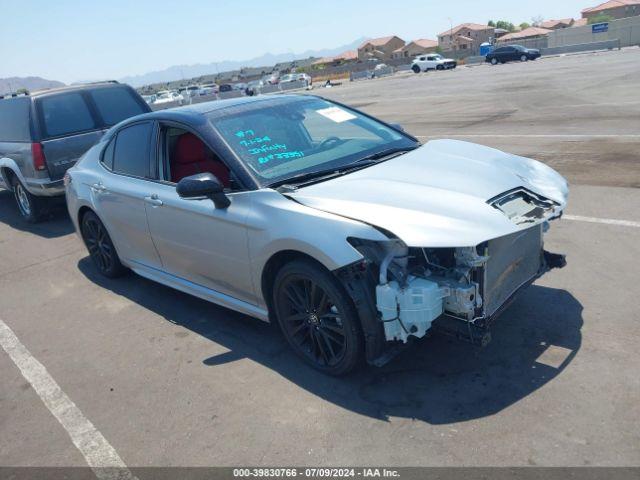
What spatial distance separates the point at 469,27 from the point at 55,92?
133367 mm

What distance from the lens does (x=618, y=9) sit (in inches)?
4090

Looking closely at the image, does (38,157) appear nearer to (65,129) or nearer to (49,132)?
(49,132)

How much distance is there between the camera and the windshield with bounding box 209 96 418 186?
3.98 m

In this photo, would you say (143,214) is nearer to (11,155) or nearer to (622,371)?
(622,371)

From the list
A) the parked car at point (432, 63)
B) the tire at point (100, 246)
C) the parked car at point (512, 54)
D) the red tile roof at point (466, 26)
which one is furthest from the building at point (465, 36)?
the tire at point (100, 246)

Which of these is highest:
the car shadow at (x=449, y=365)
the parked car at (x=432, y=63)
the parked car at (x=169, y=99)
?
the car shadow at (x=449, y=365)

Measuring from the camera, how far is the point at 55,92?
27.8ft

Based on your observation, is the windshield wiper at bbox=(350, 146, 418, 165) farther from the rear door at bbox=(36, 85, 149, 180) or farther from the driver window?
the rear door at bbox=(36, 85, 149, 180)

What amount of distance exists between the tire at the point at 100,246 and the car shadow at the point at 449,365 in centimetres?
163

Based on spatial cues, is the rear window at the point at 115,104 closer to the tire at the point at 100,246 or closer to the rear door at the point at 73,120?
the rear door at the point at 73,120

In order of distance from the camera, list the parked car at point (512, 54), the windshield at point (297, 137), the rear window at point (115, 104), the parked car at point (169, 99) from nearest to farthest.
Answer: the windshield at point (297, 137) < the rear window at point (115, 104) < the parked car at point (169, 99) < the parked car at point (512, 54)

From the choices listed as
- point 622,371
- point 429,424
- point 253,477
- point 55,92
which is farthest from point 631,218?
point 55,92

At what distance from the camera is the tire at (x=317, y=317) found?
3330 millimetres

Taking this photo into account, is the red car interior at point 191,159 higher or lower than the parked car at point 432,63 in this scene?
higher
